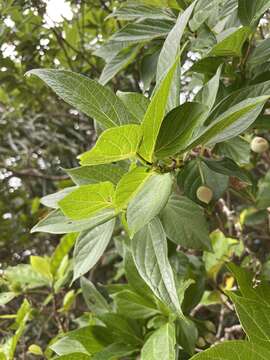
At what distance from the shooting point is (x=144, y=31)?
0.86 metres

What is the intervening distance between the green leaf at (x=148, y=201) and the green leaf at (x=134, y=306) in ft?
1.22

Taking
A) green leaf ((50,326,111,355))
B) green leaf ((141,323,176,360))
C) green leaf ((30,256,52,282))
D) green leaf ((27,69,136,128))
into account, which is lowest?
green leaf ((30,256,52,282))

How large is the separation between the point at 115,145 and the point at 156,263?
186 millimetres

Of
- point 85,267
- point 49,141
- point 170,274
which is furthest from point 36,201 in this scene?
point 170,274

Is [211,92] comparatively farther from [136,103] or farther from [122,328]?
[122,328]

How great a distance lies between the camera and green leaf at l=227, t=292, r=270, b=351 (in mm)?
558

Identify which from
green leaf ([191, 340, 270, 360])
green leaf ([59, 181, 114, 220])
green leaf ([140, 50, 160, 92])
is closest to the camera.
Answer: green leaf ([191, 340, 270, 360])

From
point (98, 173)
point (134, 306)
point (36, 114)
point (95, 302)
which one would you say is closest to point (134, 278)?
point (134, 306)

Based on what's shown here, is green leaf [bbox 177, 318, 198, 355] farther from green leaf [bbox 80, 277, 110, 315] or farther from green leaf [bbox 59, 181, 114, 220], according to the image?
green leaf [bbox 59, 181, 114, 220]

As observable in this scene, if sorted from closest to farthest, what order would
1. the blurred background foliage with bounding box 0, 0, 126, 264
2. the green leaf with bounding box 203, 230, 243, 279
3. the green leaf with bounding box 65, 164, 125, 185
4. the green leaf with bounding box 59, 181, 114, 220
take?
the green leaf with bounding box 59, 181, 114, 220, the green leaf with bounding box 65, 164, 125, 185, the green leaf with bounding box 203, 230, 243, 279, the blurred background foliage with bounding box 0, 0, 126, 264

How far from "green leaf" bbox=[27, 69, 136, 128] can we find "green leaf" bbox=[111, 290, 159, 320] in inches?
15.4

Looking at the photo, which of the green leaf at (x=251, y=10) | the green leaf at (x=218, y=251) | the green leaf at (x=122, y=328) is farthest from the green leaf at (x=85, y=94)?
the green leaf at (x=218, y=251)

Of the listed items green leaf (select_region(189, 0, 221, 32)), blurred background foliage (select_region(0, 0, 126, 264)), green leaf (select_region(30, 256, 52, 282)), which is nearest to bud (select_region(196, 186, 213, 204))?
green leaf (select_region(189, 0, 221, 32))

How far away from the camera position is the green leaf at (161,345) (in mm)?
751
